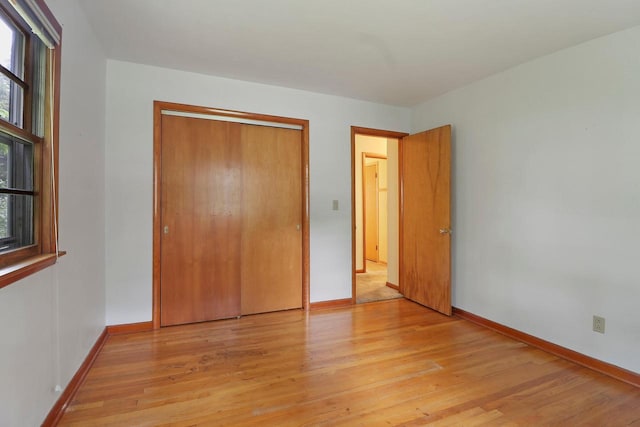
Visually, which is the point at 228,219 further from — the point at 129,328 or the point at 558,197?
the point at 558,197

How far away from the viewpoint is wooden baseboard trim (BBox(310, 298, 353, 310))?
336 cm

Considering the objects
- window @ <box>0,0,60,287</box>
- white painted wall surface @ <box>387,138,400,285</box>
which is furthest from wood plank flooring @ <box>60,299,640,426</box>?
white painted wall surface @ <box>387,138,400,285</box>

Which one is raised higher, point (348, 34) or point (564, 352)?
point (348, 34)

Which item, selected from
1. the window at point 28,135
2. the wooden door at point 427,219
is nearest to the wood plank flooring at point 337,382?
the wooden door at point 427,219

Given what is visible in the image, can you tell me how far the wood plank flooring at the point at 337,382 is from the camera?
1622 mm

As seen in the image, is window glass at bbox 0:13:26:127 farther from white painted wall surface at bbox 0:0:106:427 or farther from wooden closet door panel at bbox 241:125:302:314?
wooden closet door panel at bbox 241:125:302:314

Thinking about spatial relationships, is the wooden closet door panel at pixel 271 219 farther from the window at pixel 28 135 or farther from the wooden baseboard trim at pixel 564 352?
the wooden baseboard trim at pixel 564 352

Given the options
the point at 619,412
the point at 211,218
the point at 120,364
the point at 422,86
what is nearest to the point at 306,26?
the point at 422,86

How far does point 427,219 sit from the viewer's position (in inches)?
134

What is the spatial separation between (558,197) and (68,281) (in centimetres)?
342

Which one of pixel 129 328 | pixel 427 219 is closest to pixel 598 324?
pixel 427 219

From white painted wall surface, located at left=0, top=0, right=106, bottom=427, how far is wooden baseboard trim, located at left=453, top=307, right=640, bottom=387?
3.27m

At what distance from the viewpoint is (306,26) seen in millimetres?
2086

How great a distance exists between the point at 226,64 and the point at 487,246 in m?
2.96
